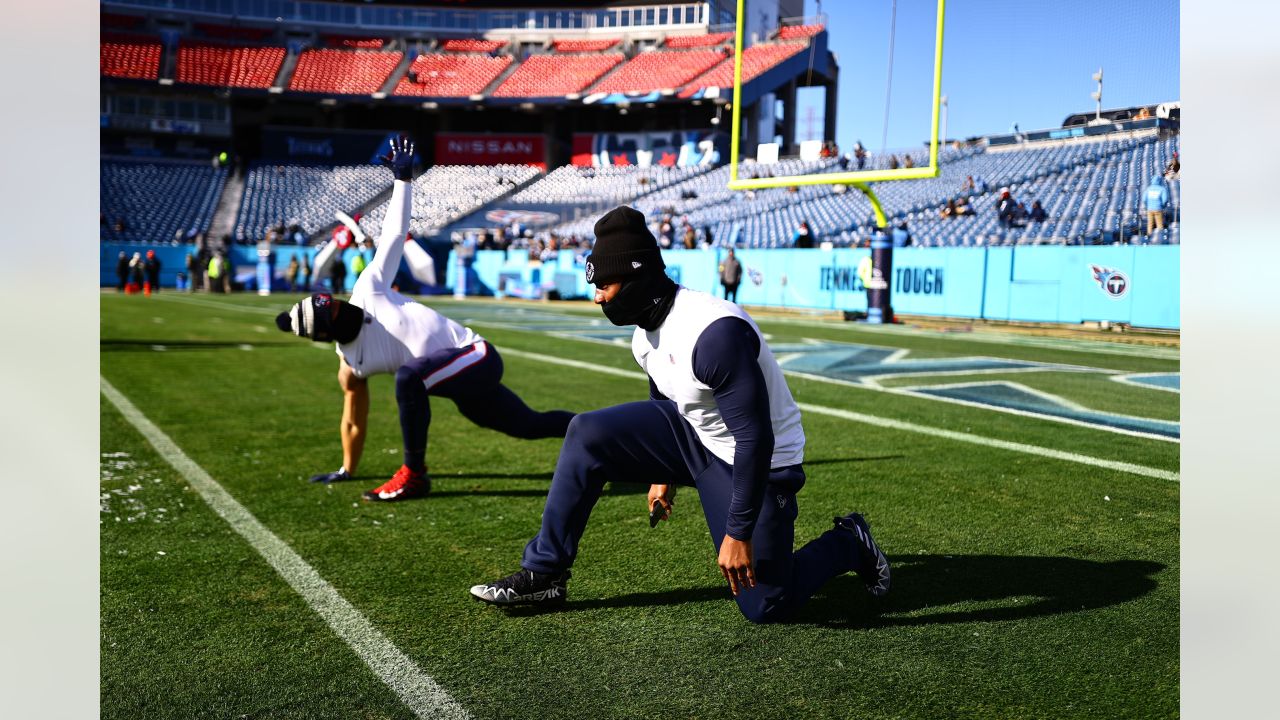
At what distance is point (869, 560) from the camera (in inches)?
143

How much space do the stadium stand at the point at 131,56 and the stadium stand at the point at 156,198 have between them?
458cm

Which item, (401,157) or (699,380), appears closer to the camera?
(699,380)

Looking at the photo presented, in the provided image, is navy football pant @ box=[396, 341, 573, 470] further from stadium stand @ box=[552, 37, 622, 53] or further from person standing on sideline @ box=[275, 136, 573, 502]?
stadium stand @ box=[552, 37, 622, 53]

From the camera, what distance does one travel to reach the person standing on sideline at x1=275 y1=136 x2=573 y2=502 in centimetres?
541

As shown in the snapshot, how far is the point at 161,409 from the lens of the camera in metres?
8.66

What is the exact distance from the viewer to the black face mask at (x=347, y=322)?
532 centimetres

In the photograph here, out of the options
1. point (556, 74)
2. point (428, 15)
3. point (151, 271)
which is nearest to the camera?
point (151, 271)

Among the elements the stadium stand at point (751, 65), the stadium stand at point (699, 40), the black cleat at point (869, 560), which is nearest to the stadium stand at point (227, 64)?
the stadium stand at point (699, 40)

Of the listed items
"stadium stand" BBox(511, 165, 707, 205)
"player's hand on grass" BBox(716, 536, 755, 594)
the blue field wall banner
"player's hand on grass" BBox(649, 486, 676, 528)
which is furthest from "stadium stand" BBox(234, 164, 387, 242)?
"player's hand on grass" BBox(716, 536, 755, 594)

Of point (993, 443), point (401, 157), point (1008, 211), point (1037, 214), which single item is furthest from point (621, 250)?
point (1008, 211)

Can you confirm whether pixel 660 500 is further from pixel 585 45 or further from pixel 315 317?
pixel 585 45

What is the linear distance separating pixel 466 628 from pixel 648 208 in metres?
38.3

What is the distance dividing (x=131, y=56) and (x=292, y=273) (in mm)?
24377
